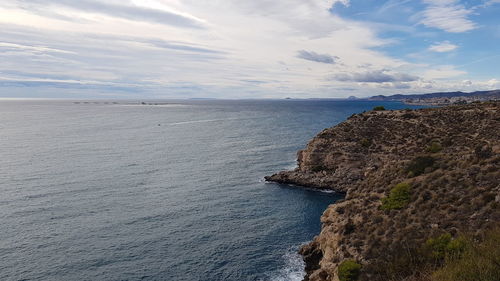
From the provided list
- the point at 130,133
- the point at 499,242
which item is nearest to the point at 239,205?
the point at 499,242

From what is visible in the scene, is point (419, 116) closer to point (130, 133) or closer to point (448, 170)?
point (448, 170)

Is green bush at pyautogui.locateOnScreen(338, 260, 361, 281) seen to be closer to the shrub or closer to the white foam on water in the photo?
the white foam on water

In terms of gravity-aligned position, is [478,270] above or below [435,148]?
above

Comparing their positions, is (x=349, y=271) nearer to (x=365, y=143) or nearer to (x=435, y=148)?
(x=435, y=148)

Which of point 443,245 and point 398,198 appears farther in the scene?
point 398,198

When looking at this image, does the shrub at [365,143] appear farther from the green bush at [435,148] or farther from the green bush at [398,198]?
the green bush at [398,198]

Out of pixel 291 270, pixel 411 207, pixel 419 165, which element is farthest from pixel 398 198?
pixel 291 270

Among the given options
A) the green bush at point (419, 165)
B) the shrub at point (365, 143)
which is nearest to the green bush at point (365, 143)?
the shrub at point (365, 143)
